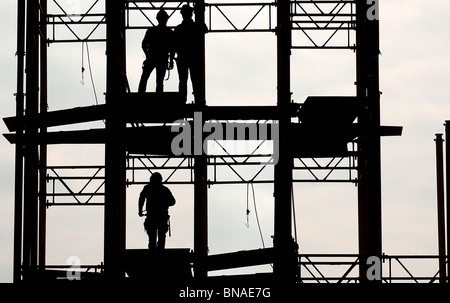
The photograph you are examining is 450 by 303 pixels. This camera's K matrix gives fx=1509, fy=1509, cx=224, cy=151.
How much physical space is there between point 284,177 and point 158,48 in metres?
3.84

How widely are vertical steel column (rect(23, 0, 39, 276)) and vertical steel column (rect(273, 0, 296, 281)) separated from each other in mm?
5871

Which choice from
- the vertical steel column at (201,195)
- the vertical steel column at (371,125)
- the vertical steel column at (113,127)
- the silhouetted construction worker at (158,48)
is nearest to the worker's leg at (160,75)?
the silhouetted construction worker at (158,48)

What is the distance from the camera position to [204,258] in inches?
1276

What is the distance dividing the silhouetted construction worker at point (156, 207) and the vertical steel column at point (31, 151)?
3.14 meters

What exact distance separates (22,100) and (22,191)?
202 cm

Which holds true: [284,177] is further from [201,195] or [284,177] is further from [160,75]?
[201,195]

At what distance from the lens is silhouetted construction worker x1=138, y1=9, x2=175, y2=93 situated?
31.3 metres

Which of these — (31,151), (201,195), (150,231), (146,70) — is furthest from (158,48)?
(201,195)

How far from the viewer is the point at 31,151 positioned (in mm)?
34688

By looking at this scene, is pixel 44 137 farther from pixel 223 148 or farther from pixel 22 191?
pixel 223 148

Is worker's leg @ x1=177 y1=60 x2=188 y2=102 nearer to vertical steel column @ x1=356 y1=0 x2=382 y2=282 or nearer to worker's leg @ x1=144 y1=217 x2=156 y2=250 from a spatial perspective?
worker's leg @ x1=144 y1=217 x2=156 y2=250

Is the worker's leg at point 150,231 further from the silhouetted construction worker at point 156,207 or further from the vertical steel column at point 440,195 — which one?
the vertical steel column at point 440,195

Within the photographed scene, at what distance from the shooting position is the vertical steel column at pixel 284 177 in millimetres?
29625

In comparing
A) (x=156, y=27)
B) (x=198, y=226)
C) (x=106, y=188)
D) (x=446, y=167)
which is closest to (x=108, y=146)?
(x=106, y=188)
